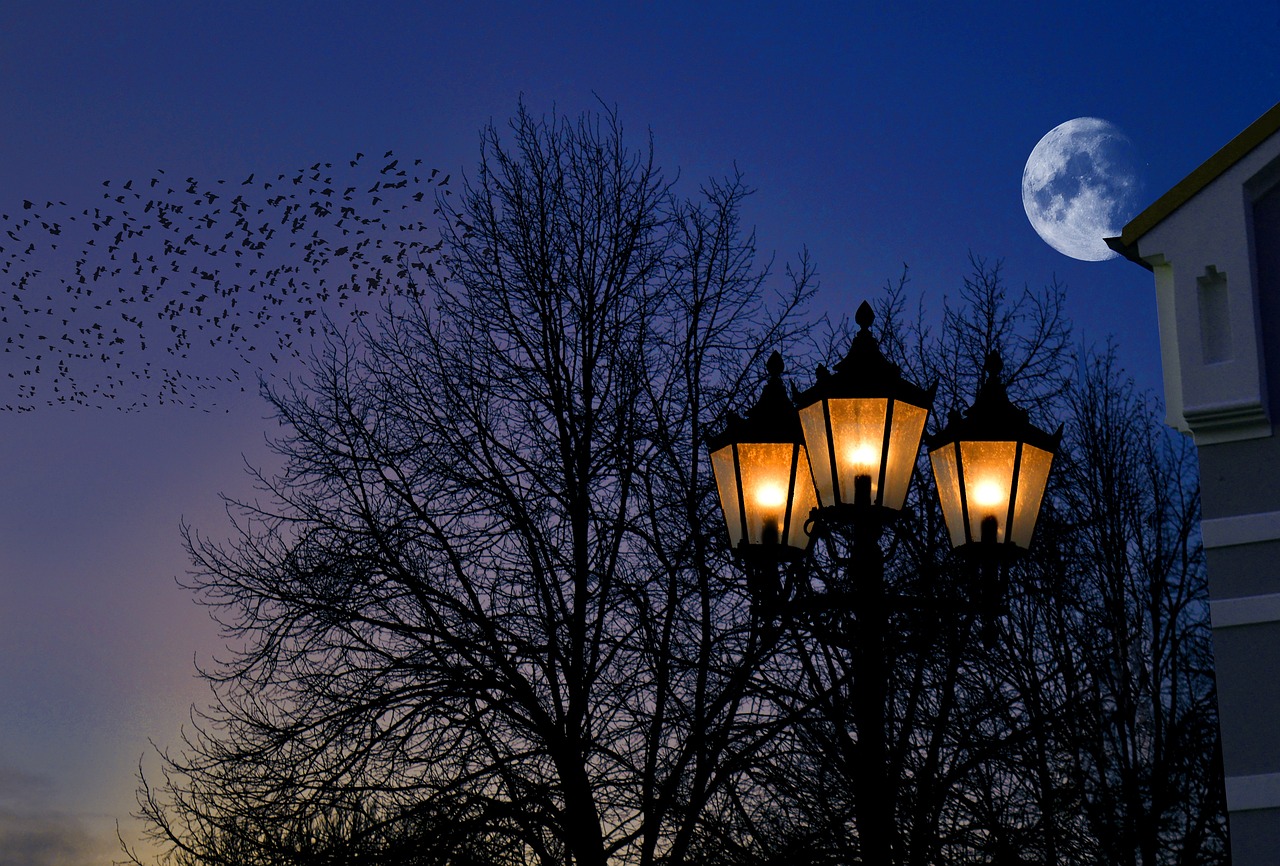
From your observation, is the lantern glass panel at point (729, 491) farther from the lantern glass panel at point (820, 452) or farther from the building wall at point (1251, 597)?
the building wall at point (1251, 597)

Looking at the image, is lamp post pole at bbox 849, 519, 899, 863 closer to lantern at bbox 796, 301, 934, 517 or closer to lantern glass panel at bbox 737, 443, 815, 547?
lantern at bbox 796, 301, 934, 517

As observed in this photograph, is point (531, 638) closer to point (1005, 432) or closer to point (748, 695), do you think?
point (748, 695)

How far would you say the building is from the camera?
7.86m

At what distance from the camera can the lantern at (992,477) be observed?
20.4 feet

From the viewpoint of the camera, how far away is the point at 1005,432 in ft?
20.7

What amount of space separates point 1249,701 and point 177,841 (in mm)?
9176

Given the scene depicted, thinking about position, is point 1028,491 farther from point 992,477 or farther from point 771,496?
point 771,496

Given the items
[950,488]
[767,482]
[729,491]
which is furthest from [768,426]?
[950,488]

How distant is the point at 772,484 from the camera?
260 inches

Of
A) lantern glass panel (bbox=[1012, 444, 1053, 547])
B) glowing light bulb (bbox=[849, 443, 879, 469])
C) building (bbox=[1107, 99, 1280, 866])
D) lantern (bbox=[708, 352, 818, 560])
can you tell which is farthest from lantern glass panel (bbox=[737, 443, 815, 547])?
building (bbox=[1107, 99, 1280, 866])

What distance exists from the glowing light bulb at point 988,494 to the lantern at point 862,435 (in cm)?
36

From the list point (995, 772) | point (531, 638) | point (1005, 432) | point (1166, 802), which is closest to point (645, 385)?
point (531, 638)

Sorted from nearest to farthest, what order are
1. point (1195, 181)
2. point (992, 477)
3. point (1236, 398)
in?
point (992, 477) < point (1236, 398) < point (1195, 181)

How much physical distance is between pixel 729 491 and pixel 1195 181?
455 centimetres
